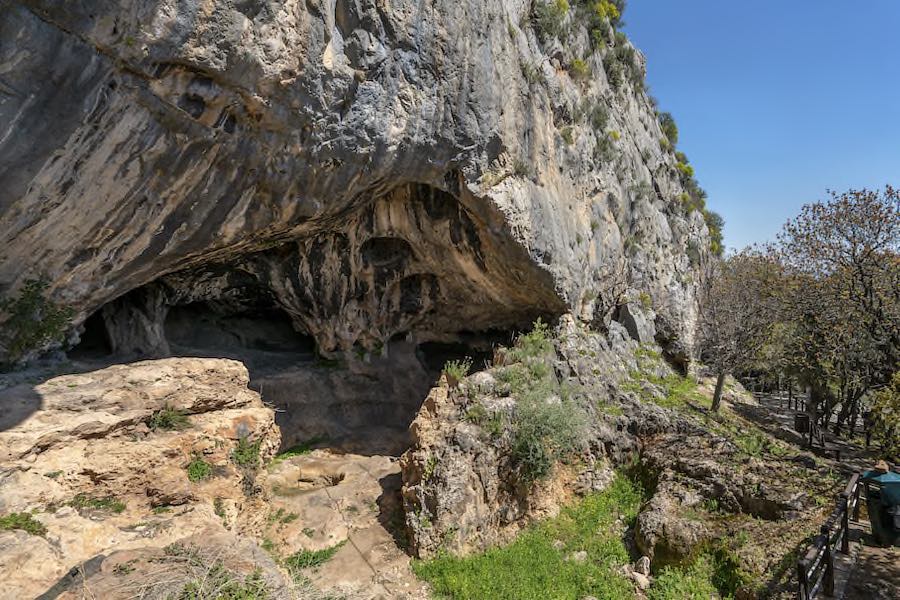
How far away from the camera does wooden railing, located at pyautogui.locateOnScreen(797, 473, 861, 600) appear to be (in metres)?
5.69

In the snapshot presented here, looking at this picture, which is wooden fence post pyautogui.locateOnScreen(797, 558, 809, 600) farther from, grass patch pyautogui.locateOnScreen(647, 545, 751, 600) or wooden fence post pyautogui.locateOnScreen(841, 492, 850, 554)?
grass patch pyautogui.locateOnScreen(647, 545, 751, 600)

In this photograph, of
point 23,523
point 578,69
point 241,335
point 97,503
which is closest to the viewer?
point 23,523

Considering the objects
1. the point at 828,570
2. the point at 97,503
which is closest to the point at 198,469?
the point at 97,503

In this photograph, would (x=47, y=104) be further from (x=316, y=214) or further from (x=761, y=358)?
(x=761, y=358)

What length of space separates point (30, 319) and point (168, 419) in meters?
2.99

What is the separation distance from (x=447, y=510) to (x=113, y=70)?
Answer: 10078 millimetres

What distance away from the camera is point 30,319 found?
8430 mm

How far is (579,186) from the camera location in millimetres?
17469

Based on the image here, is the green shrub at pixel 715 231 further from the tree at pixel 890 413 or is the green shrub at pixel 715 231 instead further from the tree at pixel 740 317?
the tree at pixel 890 413

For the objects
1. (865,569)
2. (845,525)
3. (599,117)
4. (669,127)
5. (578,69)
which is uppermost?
(669,127)

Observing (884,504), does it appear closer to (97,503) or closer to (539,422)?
(539,422)

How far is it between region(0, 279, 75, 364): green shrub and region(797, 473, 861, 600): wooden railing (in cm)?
1253

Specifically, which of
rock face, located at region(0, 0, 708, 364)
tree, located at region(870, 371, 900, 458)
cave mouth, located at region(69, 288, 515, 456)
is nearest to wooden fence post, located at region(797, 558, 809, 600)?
tree, located at region(870, 371, 900, 458)

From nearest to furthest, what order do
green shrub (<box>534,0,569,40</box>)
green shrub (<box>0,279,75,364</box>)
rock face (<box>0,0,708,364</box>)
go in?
rock face (<box>0,0,708,364</box>) < green shrub (<box>0,279,75,364</box>) < green shrub (<box>534,0,569,40</box>)
